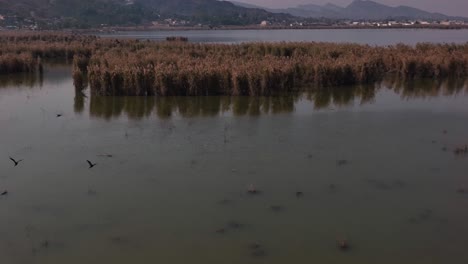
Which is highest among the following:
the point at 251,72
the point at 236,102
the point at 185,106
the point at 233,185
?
the point at 251,72

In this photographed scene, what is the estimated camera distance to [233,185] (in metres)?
7.30

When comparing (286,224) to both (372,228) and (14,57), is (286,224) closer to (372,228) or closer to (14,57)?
(372,228)

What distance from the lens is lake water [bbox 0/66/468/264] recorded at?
5430mm

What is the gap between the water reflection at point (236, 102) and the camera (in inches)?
502

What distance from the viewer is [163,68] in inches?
597

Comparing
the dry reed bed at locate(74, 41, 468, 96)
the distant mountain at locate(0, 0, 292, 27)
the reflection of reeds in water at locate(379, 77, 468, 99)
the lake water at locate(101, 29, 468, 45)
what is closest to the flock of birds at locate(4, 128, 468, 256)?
the reflection of reeds in water at locate(379, 77, 468, 99)

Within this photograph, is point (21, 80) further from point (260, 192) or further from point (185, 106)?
point (260, 192)

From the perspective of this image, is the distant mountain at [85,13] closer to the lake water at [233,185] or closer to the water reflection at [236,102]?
the water reflection at [236,102]

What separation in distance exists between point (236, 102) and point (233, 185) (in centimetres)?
678

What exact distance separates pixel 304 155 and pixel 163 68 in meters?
7.68

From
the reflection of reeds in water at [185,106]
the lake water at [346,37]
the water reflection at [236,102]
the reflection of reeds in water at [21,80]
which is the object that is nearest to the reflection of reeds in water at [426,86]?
the water reflection at [236,102]

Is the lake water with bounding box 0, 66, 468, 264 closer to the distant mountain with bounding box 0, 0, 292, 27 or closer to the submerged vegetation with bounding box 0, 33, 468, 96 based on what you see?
the submerged vegetation with bounding box 0, 33, 468, 96

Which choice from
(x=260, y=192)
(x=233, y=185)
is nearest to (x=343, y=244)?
(x=260, y=192)

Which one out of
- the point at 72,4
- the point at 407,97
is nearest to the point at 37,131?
the point at 407,97
